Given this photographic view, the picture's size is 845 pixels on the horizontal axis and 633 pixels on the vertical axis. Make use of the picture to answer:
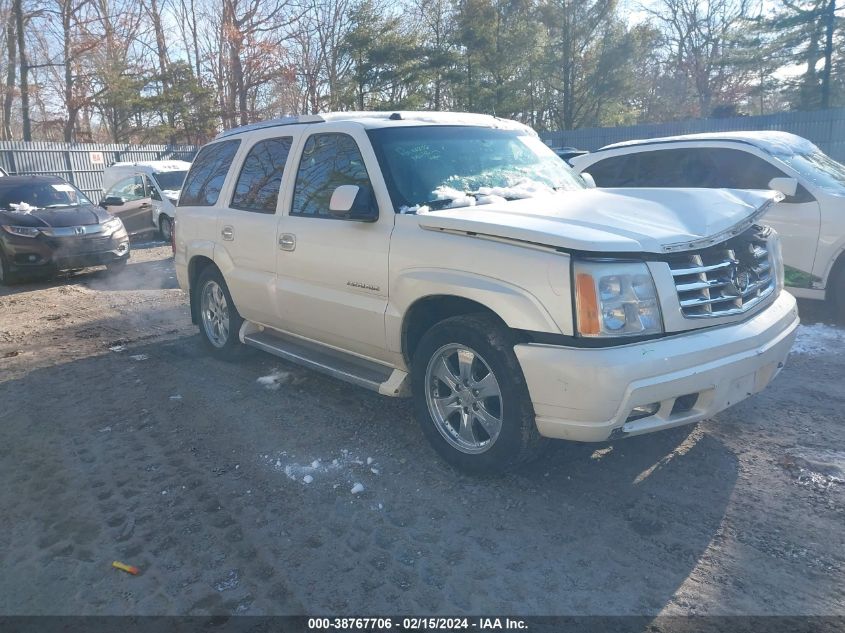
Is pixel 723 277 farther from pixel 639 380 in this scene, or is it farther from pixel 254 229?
A: pixel 254 229

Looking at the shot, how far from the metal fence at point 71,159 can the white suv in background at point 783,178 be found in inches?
649

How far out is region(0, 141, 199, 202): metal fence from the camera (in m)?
20.2

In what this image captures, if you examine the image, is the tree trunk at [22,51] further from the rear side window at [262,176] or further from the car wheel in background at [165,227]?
the rear side window at [262,176]

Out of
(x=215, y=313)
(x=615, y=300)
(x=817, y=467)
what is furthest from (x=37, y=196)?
(x=817, y=467)

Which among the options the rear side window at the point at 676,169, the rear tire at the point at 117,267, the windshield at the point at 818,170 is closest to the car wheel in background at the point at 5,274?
the rear tire at the point at 117,267

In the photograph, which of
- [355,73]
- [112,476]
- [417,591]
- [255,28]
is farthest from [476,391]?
[255,28]

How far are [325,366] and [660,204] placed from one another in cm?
243

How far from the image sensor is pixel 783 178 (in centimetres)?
630

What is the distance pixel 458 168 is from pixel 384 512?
7.49 feet

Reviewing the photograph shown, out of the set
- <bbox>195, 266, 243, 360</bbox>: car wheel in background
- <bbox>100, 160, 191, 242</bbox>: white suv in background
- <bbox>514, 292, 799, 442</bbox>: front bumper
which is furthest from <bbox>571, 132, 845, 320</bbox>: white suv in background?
<bbox>100, 160, 191, 242</bbox>: white suv in background

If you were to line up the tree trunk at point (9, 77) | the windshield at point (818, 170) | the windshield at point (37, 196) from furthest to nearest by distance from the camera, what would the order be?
the tree trunk at point (9, 77)
the windshield at point (37, 196)
the windshield at point (818, 170)

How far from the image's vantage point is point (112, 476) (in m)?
3.99

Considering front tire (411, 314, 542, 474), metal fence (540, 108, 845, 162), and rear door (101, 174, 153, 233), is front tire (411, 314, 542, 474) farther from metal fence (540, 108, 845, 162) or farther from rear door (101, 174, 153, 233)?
metal fence (540, 108, 845, 162)

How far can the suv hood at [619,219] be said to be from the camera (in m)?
3.20
